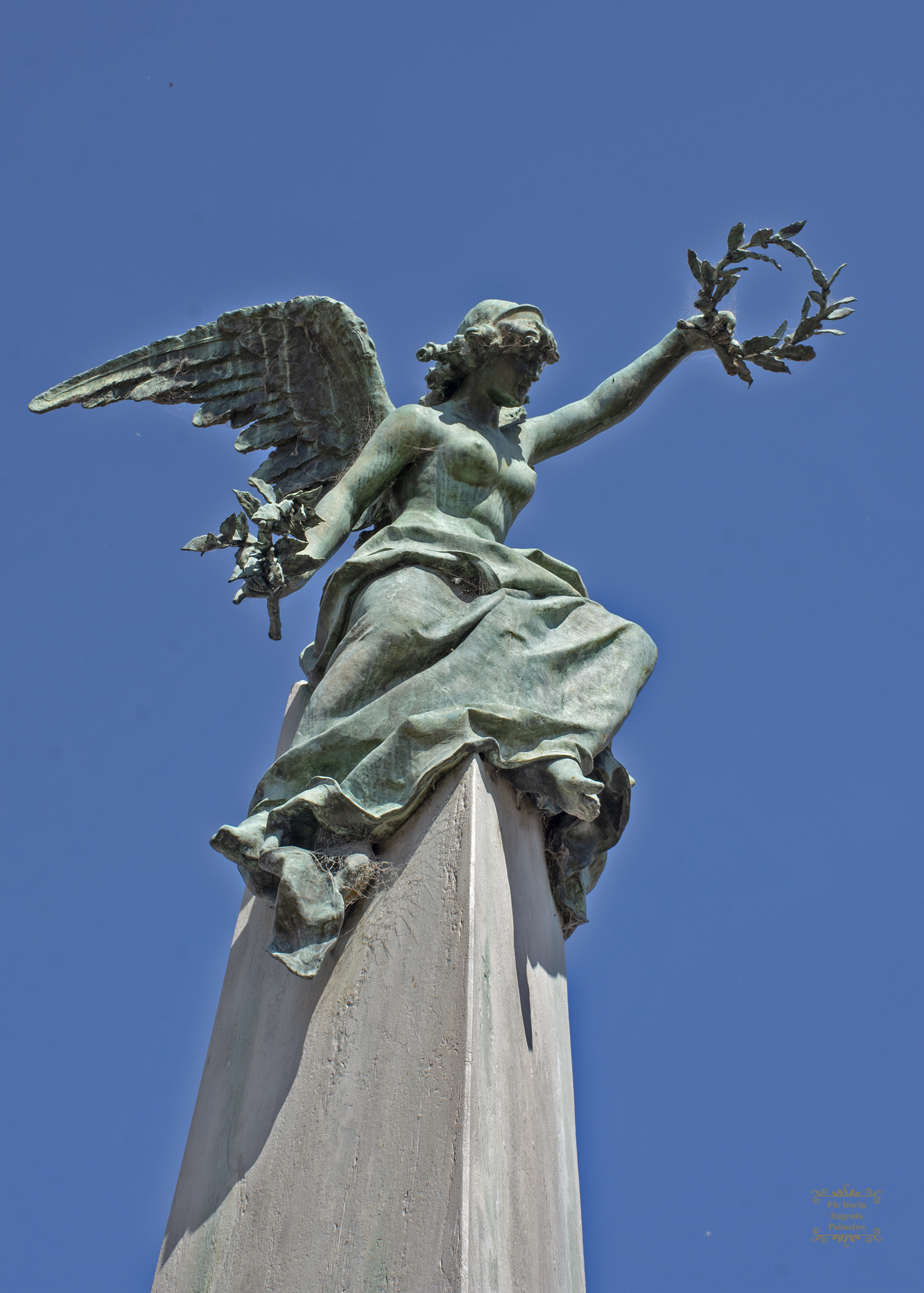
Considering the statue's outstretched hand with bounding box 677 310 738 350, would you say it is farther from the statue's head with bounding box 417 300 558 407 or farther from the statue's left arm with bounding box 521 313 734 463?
the statue's head with bounding box 417 300 558 407

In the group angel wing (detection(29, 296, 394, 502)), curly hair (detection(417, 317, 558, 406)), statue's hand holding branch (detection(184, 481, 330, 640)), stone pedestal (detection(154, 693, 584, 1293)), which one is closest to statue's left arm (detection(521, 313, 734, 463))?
curly hair (detection(417, 317, 558, 406))

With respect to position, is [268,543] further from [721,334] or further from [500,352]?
[721,334]

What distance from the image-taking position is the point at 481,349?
261 inches

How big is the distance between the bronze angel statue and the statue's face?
0.01 meters

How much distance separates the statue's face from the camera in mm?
6652

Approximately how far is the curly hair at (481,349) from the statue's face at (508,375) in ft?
0.06

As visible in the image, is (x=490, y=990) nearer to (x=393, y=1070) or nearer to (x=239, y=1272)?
(x=393, y=1070)

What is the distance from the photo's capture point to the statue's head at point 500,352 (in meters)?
6.62

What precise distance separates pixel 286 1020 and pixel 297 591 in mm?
2009

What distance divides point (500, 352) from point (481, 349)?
0.09 m

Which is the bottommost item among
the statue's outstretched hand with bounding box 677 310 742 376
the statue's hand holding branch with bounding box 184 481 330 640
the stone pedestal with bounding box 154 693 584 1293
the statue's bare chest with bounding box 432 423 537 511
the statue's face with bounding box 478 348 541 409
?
the stone pedestal with bounding box 154 693 584 1293

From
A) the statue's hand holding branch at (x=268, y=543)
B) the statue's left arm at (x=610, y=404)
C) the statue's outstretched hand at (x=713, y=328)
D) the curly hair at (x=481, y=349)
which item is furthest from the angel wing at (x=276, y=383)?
the statue's outstretched hand at (x=713, y=328)

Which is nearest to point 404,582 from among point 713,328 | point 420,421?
point 420,421

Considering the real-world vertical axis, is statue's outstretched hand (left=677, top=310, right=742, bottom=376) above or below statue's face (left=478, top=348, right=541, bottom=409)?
above
